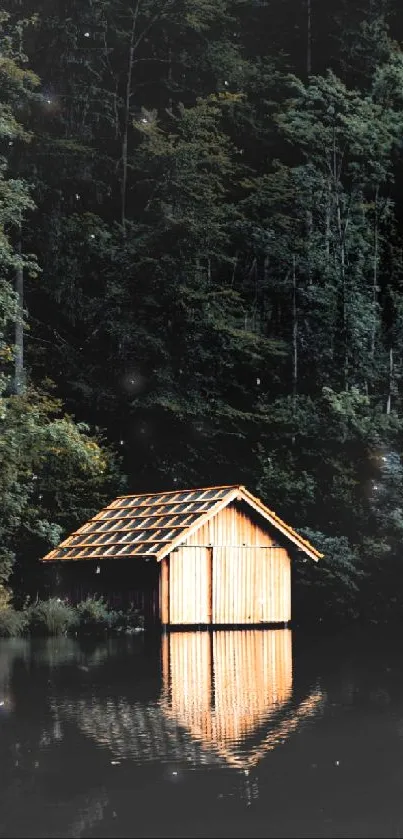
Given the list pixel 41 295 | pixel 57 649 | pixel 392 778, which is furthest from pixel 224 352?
pixel 392 778

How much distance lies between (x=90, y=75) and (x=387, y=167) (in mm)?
14502

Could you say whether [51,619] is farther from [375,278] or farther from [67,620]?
[375,278]

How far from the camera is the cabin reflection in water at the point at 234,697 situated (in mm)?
15258

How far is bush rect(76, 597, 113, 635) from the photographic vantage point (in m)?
36.1

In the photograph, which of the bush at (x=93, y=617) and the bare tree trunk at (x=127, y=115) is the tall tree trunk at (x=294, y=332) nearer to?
the bare tree trunk at (x=127, y=115)

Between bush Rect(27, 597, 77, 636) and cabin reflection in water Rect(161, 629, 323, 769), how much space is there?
4.53m

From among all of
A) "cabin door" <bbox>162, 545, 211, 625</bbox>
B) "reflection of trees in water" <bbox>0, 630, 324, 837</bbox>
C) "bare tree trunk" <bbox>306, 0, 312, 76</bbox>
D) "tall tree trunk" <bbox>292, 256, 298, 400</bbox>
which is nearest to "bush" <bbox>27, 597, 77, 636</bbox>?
"cabin door" <bbox>162, 545, 211, 625</bbox>

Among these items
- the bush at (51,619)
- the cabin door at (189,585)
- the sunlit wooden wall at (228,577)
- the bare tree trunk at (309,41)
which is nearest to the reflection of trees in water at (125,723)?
the bush at (51,619)

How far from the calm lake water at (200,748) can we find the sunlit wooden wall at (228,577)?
35.5ft

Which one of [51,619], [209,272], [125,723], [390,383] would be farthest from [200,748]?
[209,272]

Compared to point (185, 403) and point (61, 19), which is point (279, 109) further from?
point (185, 403)

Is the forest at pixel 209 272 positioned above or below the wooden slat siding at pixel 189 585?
above

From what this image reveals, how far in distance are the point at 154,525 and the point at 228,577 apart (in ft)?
9.16

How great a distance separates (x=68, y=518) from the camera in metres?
44.8
